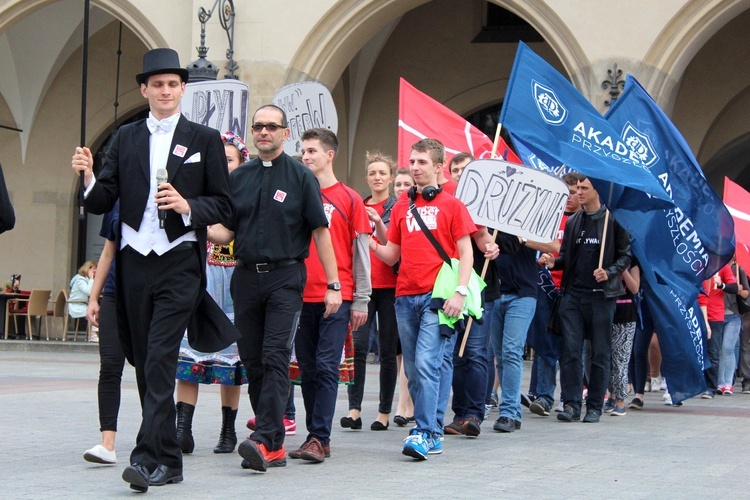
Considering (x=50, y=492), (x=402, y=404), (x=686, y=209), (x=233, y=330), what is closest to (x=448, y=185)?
(x=402, y=404)

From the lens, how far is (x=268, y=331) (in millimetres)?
6234

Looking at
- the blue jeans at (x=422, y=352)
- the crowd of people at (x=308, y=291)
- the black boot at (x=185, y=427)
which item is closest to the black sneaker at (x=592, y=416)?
the crowd of people at (x=308, y=291)

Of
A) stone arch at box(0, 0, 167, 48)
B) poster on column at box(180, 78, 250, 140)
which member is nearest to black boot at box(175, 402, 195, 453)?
poster on column at box(180, 78, 250, 140)

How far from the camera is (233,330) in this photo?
5.83m

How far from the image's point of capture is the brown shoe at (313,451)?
6.46m

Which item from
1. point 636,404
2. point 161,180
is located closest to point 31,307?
point 636,404

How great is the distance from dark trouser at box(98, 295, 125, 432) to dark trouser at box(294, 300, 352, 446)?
105 centimetres

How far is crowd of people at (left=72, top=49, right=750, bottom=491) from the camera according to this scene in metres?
5.59

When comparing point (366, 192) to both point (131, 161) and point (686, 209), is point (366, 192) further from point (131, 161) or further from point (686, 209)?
point (131, 161)

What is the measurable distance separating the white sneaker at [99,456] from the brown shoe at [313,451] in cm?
100

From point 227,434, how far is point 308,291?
37.2 inches

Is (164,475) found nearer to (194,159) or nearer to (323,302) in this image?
(194,159)

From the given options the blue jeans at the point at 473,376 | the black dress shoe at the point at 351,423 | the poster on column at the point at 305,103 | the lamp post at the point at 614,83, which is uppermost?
the lamp post at the point at 614,83

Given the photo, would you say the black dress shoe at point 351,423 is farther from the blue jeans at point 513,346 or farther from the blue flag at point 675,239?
the blue flag at point 675,239
